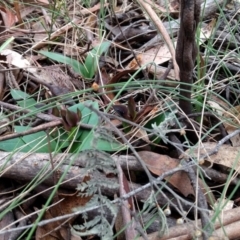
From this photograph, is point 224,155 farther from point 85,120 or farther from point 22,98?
point 22,98

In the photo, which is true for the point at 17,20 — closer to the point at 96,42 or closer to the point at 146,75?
the point at 96,42

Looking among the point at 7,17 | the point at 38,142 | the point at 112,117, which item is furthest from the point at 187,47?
the point at 7,17

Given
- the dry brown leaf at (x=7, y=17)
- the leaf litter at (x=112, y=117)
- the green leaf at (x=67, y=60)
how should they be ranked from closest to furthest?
the leaf litter at (x=112, y=117)
the green leaf at (x=67, y=60)
the dry brown leaf at (x=7, y=17)

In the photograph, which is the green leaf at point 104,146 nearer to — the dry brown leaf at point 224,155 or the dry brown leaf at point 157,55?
the dry brown leaf at point 224,155

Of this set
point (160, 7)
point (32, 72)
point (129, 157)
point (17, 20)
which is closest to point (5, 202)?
point (129, 157)

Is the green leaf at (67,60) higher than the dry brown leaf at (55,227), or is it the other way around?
the green leaf at (67,60)

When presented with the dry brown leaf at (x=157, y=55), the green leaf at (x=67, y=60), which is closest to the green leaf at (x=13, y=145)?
the green leaf at (x=67, y=60)

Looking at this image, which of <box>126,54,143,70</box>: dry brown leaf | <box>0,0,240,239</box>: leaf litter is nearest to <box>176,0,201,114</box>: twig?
<box>0,0,240,239</box>: leaf litter

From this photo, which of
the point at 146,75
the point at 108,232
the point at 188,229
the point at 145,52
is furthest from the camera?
the point at 145,52
